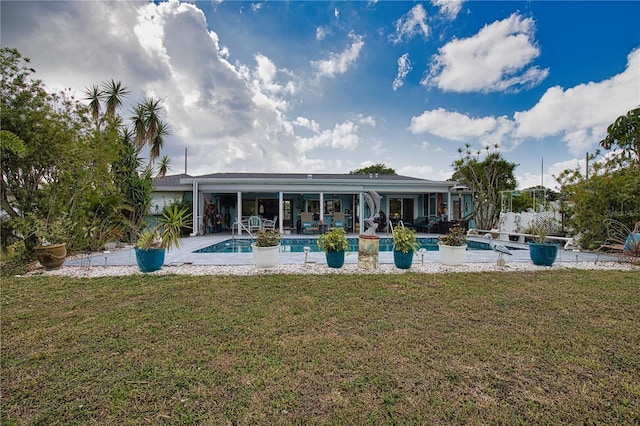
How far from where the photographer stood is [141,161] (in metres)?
11.4

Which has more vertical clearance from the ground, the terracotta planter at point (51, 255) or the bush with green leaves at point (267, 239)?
the bush with green leaves at point (267, 239)

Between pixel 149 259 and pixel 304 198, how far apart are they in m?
12.4

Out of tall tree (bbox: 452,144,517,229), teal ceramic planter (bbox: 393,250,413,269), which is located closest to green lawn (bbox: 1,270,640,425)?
A: teal ceramic planter (bbox: 393,250,413,269)

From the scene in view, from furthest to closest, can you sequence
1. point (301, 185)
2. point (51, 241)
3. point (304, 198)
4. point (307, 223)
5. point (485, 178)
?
1. point (304, 198)
2. point (307, 223)
3. point (485, 178)
4. point (301, 185)
5. point (51, 241)

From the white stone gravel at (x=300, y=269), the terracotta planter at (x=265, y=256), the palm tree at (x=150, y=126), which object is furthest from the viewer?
the palm tree at (x=150, y=126)

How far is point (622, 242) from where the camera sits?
8.27 m

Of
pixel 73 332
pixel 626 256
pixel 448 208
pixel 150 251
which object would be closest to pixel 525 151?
pixel 448 208

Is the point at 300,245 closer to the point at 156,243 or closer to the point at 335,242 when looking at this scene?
the point at 335,242

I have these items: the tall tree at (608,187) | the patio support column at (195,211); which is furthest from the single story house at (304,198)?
the tall tree at (608,187)

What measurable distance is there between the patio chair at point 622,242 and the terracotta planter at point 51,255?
13.6 metres

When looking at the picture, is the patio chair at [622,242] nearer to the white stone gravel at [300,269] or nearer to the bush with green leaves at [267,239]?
the white stone gravel at [300,269]

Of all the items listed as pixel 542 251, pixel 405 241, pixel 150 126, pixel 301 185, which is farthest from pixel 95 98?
pixel 542 251

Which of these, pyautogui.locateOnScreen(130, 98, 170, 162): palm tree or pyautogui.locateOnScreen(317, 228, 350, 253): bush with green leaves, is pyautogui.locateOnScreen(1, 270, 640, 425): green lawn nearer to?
pyautogui.locateOnScreen(317, 228, 350, 253): bush with green leaves

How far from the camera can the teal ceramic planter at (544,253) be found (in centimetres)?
688
